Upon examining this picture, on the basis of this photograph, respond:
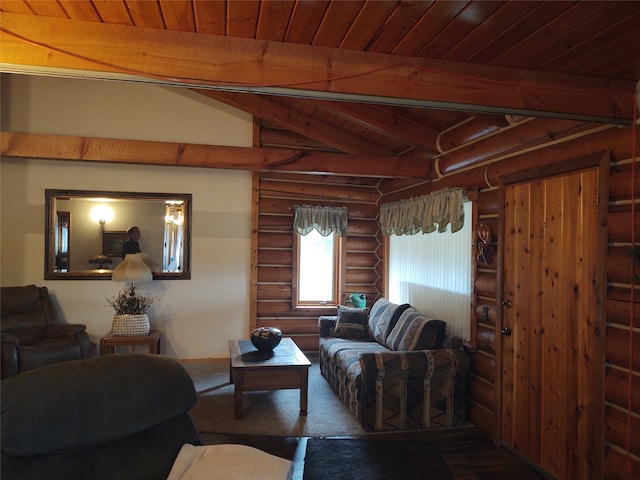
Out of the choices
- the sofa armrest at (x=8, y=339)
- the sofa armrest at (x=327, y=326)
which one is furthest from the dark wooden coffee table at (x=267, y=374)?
the sofa armrest at (x=8, y=339)

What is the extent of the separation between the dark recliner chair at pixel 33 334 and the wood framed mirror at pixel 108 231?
0.48m

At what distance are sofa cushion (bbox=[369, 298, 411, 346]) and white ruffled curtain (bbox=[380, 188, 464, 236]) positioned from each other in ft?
2.94

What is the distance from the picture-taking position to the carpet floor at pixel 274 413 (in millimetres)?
3660

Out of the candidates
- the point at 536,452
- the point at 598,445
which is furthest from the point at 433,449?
the point at 598,445

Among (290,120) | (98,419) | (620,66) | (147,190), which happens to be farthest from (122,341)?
(620,66)

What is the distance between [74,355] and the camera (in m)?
4.52

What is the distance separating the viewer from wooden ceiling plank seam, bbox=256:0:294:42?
6.59 feet

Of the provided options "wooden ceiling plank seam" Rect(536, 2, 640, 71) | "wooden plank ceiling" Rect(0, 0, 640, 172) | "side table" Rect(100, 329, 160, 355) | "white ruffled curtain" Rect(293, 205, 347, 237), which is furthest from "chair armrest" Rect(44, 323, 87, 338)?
"wooden ceiling plank seam" Rect(536, 2, 640, 71)

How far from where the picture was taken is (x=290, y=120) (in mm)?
5559

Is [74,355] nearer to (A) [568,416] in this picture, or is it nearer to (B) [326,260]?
(B) [326,260]

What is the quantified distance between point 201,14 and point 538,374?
3.10m

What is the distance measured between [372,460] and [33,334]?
3.79 metres

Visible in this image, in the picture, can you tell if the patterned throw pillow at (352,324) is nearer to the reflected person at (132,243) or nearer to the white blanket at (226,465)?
the reflected person at (132,243)

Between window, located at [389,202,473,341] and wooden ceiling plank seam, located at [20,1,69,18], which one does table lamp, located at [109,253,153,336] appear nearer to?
window, located at [389,202,473,341]
